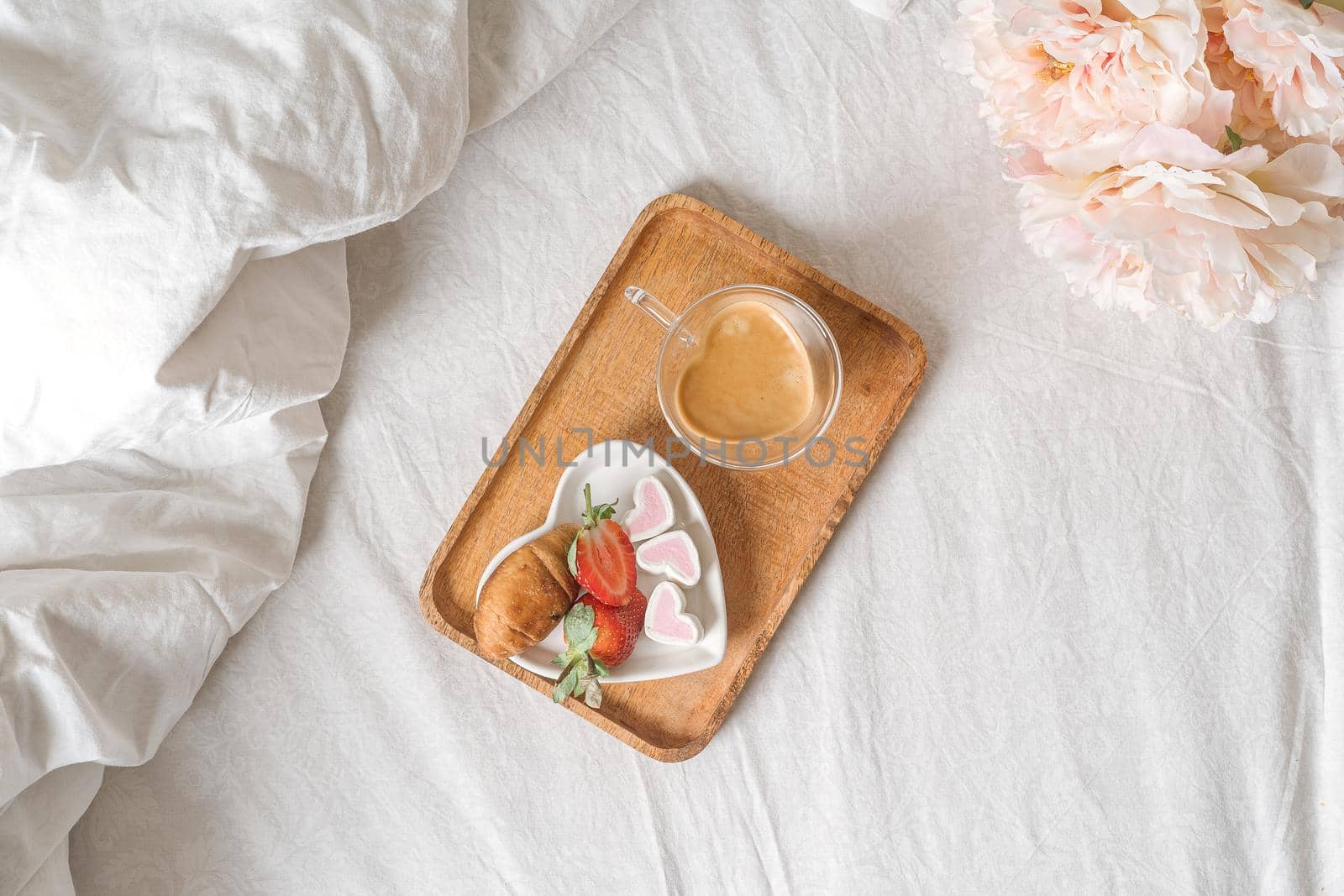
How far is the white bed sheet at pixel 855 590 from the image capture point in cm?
86

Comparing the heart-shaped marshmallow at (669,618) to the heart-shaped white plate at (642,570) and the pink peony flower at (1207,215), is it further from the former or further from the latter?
the pink peony flower at (1207,215)

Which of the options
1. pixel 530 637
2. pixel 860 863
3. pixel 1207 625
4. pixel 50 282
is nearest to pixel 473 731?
pixel 530 637

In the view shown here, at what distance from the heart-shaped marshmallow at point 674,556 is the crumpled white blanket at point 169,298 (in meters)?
0.32

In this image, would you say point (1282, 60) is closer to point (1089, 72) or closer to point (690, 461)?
point (1089, 72)

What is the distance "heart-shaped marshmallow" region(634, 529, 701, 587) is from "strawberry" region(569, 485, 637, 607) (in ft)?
0.07

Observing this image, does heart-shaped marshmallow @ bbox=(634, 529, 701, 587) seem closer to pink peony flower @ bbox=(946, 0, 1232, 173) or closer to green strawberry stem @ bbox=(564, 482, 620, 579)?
green strawberry stem @ bbox=(564, 482, 620, 579)

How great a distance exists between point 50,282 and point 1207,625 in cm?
100

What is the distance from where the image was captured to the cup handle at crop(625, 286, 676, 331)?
81 cm

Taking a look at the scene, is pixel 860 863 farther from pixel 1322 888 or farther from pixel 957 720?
pixel 1322 888

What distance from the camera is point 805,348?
0.80 m

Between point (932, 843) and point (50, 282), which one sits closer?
point (50, 282)

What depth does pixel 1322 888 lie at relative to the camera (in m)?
0.86

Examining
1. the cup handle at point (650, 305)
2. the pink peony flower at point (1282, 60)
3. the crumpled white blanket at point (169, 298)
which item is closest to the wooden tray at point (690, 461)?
the cup handle at point (650, 305)

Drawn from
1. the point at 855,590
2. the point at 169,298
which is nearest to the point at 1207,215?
the point at 855,590
